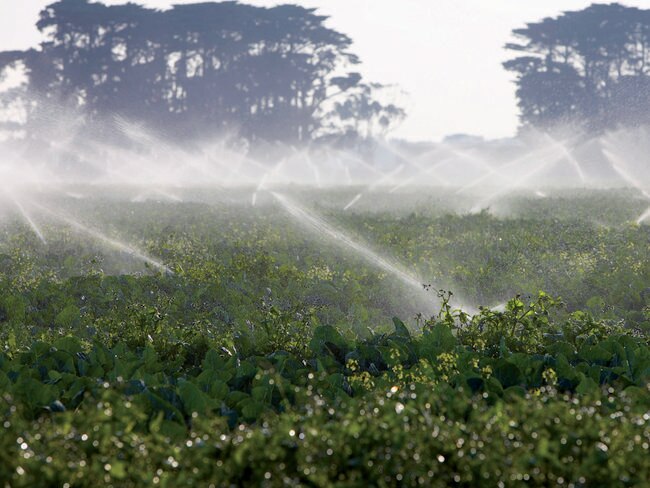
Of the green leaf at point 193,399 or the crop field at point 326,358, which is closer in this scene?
the crop field at point 326,358

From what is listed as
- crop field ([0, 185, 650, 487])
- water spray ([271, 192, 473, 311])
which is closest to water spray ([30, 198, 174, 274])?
crop field ([0, 185, 650, 487])

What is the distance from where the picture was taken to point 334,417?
4.57 meters

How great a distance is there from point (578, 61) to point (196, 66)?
23.2m

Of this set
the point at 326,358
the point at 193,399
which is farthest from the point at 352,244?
the point at 193,399

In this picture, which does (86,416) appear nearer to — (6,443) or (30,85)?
(6,443)

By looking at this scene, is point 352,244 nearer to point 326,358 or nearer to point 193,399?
point 326,358

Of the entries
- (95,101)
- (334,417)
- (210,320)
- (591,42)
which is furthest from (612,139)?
(334,417)

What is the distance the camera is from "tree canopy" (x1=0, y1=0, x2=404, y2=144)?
5162 cm

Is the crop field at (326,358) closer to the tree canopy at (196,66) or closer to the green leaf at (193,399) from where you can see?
the green leaf at (193,399)

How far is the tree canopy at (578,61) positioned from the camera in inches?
2083

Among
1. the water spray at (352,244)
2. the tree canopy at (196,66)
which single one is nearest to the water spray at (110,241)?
the water spray at (352,244)

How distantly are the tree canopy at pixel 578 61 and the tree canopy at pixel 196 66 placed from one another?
35.1ft

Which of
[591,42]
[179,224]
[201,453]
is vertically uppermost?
[591,42]

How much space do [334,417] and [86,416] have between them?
127cm
